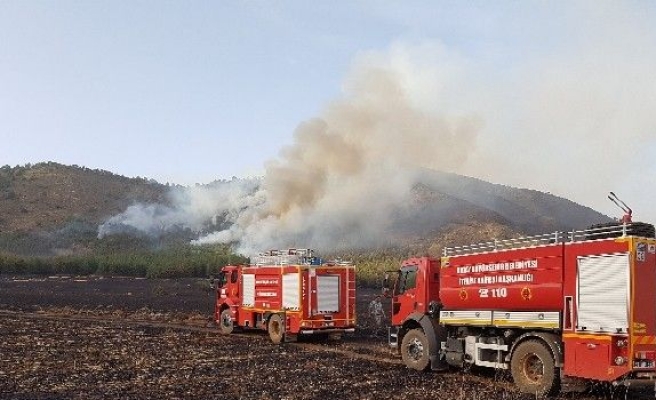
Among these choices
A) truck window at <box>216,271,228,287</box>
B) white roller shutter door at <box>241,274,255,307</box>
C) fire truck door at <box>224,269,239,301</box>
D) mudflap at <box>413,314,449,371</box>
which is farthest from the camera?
truck window at <box>216,271,228,287</box>

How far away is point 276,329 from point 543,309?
1378cm

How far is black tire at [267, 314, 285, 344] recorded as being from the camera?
88.2ft

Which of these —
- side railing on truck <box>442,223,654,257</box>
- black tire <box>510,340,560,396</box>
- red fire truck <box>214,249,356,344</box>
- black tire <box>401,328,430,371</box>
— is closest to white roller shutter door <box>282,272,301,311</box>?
red fire truck <box>214,249,356,344</box>

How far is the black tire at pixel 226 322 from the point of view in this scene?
30109mm

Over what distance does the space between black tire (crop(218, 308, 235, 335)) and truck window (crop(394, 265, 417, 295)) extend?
1130cm

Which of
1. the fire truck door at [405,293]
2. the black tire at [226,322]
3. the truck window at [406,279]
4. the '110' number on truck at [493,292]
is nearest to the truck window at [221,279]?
the black tire at [226,322]

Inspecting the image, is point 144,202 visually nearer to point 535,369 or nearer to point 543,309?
point 535,369

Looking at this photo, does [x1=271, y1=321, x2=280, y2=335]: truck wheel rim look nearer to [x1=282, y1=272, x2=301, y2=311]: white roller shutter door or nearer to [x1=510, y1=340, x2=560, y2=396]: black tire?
[x1=282, y1=272, x2=301, y2=311]: white roller shutter door

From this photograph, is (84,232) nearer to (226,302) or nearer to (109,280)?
(109,280)

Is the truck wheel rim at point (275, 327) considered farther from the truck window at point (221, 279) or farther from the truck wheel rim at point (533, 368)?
the truck wheel rim at point (533, 368)

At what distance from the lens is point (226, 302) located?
101 feet

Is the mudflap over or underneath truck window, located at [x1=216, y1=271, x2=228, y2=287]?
underneath

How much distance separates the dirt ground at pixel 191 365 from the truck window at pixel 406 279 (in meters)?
2.38

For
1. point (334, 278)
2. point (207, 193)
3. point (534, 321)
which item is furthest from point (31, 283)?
point (207, 193)
